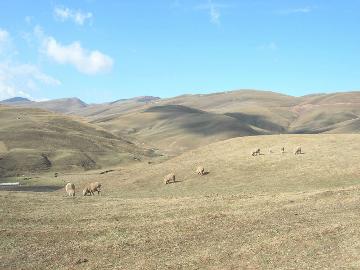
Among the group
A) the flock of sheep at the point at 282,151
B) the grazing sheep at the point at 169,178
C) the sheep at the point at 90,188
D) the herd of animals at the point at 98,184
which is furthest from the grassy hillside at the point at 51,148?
the flock of sheep at the point at 282,151

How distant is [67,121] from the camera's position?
19712 cm

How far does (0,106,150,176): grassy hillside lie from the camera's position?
118 metres

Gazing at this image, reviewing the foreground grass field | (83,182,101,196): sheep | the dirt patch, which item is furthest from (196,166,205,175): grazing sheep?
the dirt patch

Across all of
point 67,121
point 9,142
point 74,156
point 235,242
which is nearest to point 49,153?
point 74,156

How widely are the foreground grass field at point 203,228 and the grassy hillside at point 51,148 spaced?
2680 inches

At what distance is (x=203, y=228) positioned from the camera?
109ft

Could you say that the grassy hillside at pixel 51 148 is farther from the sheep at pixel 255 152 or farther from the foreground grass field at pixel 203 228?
the foreground grass field at pixel 203 228

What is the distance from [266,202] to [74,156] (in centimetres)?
9441

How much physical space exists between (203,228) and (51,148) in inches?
4443

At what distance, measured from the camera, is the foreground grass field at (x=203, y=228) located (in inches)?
1064

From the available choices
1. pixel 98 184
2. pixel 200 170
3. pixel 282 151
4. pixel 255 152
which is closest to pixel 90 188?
pixel 98 184

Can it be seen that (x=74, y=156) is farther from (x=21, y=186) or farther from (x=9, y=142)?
(x=21, y=186)

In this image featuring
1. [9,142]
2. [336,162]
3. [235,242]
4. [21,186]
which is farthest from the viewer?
[9,142]

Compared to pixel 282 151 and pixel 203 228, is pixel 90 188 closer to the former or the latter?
pixel 203 228
